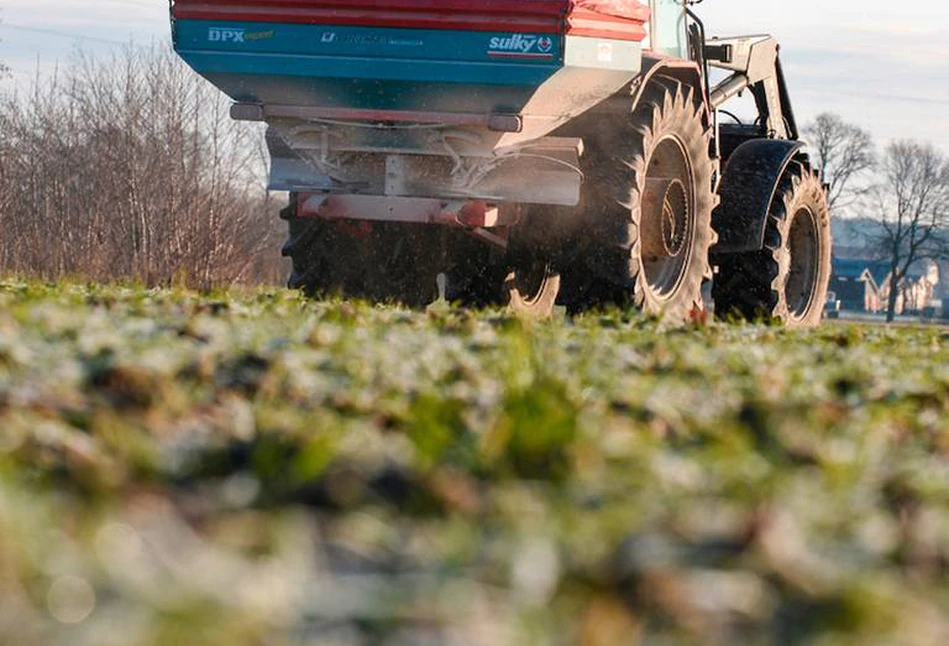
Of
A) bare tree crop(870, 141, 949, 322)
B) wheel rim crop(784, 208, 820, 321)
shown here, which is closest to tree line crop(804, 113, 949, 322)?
bare tree crop(870, 141, 949, 322)

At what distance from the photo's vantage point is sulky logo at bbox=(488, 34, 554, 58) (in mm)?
10328

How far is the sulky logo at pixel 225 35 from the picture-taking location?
35.7ft

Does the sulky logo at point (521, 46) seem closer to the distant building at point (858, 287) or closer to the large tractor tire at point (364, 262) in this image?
the large tractor tire at point (364, 262)

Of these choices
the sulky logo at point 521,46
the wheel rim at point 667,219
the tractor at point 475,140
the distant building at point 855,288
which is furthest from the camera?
the distant building at point 855,288

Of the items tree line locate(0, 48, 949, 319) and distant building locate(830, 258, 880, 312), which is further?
distant building locate(830, 258, 880, 312)

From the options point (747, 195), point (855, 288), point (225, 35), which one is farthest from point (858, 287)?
point (225, 35)

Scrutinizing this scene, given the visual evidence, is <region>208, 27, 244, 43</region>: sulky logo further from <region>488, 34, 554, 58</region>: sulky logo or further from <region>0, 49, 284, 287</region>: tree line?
<region>0, 49, 284, 287</region>: tree line

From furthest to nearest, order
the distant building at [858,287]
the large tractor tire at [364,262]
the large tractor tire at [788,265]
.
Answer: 1. the distant building at [858,287]
2. the large tractor tire at [788,265]
3. the large tractor tire at [364,262]

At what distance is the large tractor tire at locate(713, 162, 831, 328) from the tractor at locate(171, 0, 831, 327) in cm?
164

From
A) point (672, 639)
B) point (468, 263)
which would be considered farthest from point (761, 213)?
point (672, 639)

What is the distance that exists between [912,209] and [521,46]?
312 feet

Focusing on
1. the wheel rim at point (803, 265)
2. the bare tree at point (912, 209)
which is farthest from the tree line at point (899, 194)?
the wheel rim at point (803, 265)

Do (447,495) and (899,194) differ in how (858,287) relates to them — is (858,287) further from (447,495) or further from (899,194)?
(447,495)

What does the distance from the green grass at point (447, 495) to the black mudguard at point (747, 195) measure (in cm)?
768
